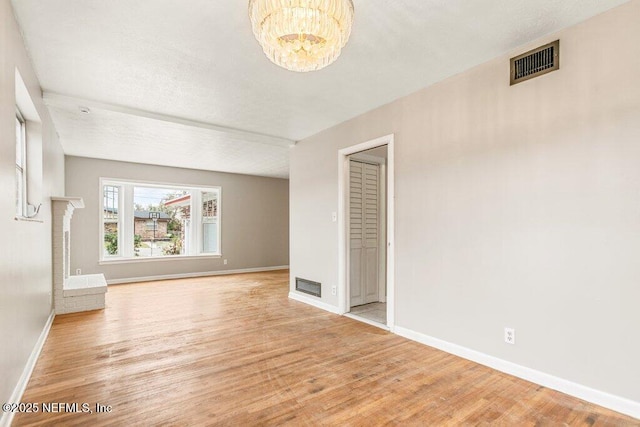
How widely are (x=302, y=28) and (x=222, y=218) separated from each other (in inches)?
262

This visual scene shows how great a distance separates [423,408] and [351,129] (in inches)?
119

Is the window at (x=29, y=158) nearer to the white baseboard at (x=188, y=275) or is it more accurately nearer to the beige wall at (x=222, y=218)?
the beige wall at (x=222, y=218)

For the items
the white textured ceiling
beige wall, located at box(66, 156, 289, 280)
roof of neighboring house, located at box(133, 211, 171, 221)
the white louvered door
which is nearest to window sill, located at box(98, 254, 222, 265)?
beige wall, located at box(66, 156, 289, 280)

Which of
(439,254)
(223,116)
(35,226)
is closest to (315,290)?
(439,254)

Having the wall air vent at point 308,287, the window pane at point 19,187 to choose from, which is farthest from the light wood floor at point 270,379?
the window pane at point 19,187

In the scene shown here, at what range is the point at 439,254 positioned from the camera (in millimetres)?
2945

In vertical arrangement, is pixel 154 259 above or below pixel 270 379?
above

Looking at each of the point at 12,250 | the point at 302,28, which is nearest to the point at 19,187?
the point at 12,250

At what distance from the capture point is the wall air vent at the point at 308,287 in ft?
14.8

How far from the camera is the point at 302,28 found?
1.42m

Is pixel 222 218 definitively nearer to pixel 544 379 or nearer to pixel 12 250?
pixel 12 250

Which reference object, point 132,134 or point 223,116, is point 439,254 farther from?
point 132,134

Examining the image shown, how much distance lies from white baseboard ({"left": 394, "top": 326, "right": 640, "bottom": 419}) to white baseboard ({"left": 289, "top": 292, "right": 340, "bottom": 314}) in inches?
53.8

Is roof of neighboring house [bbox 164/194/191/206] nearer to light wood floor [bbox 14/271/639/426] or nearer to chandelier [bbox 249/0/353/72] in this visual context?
light wood floor [bbox 14/271/639/426]
